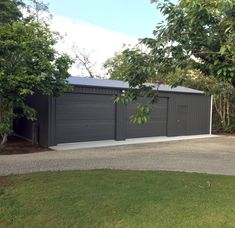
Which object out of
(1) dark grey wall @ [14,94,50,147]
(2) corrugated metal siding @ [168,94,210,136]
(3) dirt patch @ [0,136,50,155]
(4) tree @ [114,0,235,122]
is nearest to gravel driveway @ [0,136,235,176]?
(3) dirt patch @ [0,136,50,155]

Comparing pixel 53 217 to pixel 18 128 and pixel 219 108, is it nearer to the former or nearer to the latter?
pixel 18 128

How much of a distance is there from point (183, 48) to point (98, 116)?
1190 cm

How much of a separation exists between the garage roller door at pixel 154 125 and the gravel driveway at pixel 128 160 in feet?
11.1

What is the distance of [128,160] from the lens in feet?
34.0

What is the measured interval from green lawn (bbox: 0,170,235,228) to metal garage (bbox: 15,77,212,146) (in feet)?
21.2

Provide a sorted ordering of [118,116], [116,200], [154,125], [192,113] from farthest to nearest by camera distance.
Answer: [192,113] < [154,125] < [118,116] < [116,200]

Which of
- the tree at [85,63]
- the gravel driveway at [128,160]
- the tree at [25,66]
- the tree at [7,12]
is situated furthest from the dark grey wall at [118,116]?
the tree at [85,63]

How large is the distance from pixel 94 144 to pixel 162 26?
35.7ft

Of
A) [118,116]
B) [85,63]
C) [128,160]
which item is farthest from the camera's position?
[85,63]

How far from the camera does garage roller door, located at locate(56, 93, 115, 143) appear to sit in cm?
1419

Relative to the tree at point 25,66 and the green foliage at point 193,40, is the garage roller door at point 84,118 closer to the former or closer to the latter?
the tree at point 25,66

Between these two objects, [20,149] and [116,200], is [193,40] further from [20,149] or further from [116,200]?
[20,149]

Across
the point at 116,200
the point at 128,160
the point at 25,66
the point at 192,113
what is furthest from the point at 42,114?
the point at 192,113

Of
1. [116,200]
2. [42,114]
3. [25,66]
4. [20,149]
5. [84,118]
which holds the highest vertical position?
[25,66]
